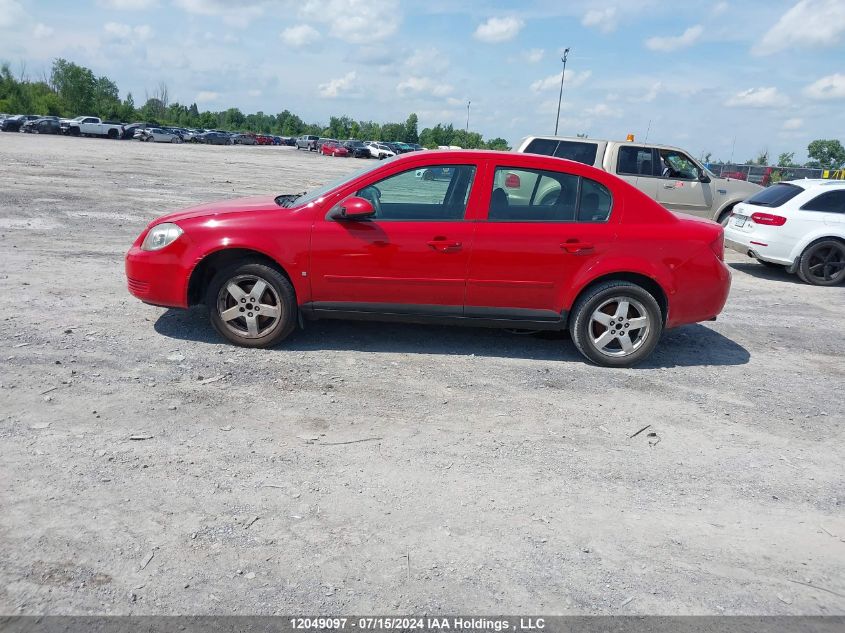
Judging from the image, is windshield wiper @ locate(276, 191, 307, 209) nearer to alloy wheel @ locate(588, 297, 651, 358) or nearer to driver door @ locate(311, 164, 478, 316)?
driver door @ locate(311, 164, 478, 316)

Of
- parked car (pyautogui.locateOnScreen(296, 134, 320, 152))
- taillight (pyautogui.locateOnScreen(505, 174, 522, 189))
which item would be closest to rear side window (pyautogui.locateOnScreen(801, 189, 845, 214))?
taillight (pyautogui.locateOnScreen(505, 174, 522, 189))

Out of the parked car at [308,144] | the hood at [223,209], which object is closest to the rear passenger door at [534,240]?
the hood at [223,209]

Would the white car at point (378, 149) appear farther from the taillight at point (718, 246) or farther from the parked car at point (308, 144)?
the taillight at point (718, 246)

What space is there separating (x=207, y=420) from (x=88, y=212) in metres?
9.98

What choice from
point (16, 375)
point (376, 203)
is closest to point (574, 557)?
point (376, 203)

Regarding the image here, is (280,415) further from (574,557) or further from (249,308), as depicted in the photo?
(574,557)

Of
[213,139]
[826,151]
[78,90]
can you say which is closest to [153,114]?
[78,90]

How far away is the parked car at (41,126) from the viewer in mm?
58906

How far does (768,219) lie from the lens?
10812 mm

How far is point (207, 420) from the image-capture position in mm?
4461

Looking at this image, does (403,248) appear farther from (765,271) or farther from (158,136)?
(158,136)

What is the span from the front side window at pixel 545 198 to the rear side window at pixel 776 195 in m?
6.55

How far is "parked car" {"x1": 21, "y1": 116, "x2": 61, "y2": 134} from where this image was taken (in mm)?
58906

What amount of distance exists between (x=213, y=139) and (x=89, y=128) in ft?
63.4
